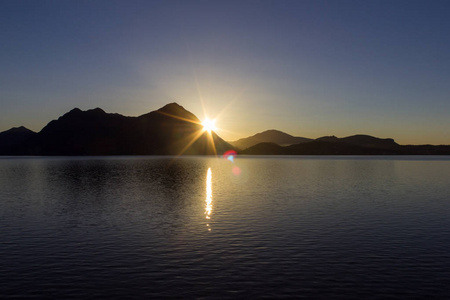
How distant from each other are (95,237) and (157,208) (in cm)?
1902

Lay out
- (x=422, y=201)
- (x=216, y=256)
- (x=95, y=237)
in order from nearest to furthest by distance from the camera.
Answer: (x=216, y=256) → (x=95, y=237) → (x=422, y=201)

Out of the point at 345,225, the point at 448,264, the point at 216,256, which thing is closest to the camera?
the point at 448,264

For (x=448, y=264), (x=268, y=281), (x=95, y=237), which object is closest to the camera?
(x=268, y=281)

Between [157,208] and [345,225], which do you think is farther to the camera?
[157,208]

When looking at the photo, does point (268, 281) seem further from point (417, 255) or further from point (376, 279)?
point (417, 255)

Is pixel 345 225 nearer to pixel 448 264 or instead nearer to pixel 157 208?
pixel 448 264

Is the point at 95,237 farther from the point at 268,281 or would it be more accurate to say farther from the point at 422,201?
the point at 422,201

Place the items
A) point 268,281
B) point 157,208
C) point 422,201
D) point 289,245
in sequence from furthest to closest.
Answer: point 422,201 < point 157,208 < point 289,245 < point 268,281

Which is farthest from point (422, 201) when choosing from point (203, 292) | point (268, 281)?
point (203, 292)

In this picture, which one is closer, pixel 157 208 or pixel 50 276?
pixel 50 276

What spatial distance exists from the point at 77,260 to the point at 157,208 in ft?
86.6

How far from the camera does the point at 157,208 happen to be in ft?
174

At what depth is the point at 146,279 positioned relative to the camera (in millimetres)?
22516

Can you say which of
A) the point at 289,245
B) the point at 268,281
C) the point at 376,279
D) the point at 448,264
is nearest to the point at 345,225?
the point at 289,245
